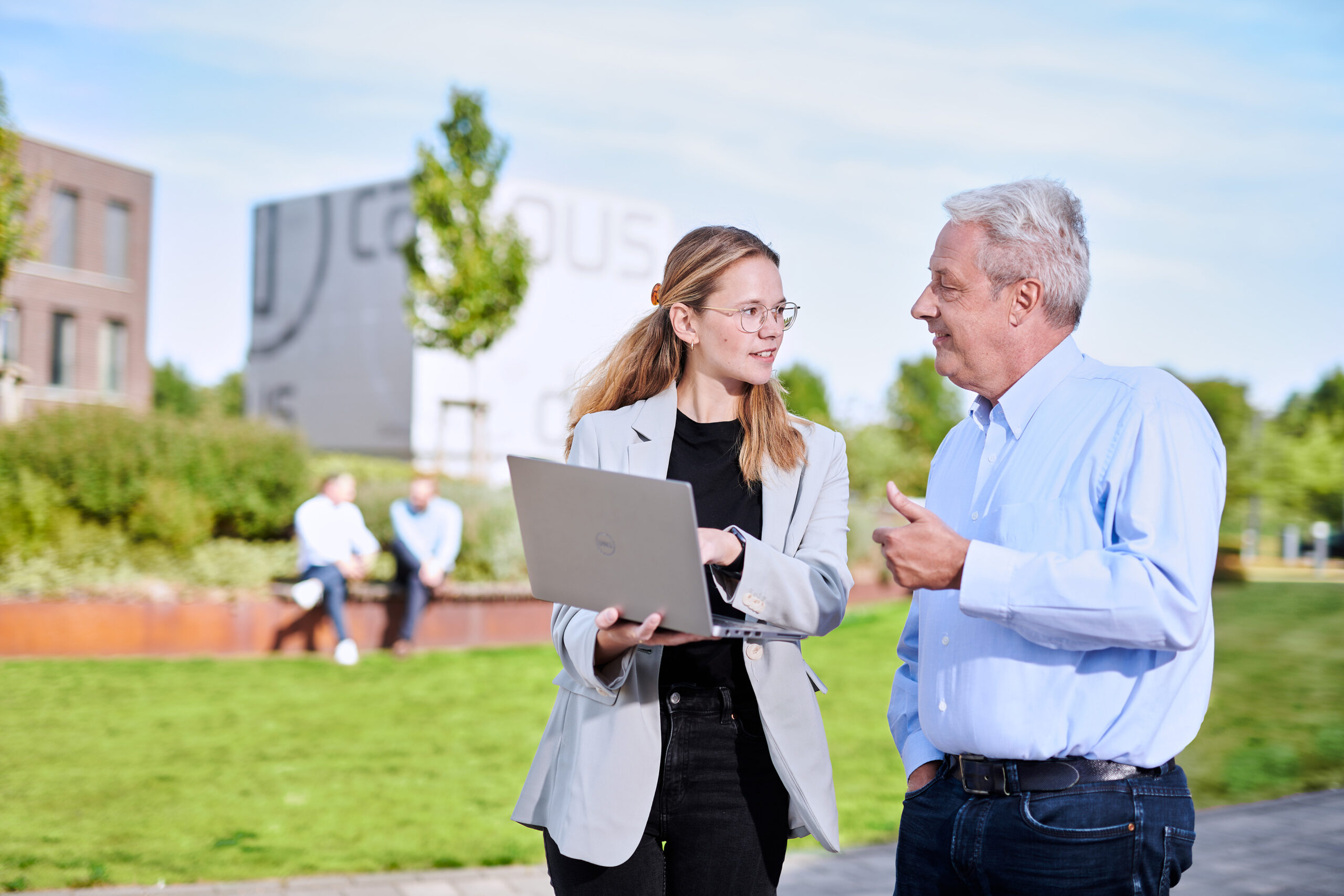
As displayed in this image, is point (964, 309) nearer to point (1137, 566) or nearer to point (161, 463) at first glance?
point (1137, 566)

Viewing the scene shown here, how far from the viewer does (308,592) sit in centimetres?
1066

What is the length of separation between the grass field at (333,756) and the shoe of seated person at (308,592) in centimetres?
58

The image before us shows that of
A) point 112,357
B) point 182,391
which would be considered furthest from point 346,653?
point 182,391

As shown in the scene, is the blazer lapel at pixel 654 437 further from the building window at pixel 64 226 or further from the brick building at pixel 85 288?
the building window at pixel 64 226

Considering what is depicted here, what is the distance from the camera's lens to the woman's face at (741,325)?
2.72 meters

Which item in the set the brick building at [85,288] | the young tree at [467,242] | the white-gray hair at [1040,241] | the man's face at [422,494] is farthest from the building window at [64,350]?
the white-gray hair at [1040,241]

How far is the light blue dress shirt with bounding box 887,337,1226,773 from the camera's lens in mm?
1962

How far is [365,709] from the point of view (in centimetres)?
856

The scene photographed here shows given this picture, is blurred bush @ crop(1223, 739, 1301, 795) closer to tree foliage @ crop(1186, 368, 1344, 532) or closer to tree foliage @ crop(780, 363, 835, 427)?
tree foliage @ crop(1186, 368, 1344, 532)

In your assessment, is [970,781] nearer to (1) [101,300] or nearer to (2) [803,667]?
(2) [803,667]

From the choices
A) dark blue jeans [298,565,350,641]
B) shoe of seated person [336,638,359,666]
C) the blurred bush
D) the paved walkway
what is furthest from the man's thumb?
dark blue jeans [298,565,350,641]

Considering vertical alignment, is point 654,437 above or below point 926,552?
above

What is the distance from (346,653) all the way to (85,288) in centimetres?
3111

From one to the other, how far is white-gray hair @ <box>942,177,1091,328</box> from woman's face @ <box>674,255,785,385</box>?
57cm
